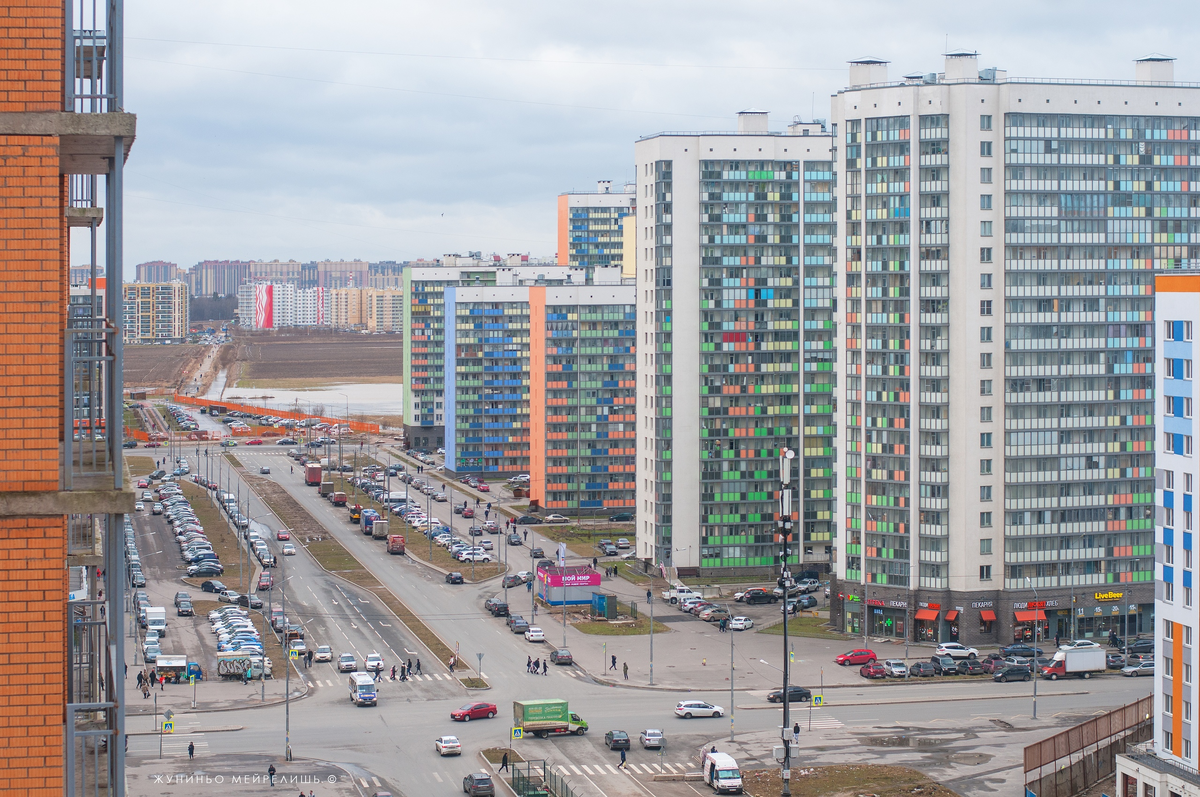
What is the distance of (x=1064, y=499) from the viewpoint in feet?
398

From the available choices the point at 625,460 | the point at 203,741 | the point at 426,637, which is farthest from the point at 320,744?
the point at 625,460

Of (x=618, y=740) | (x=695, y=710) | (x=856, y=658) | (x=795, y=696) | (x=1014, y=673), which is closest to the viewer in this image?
(x=618, y=740)

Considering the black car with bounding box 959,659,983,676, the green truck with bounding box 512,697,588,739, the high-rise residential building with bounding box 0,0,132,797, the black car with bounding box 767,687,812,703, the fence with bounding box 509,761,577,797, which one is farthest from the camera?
the black car with bounding box 959,659,983,676

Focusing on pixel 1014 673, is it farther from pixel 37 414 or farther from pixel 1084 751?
pixel 37 414

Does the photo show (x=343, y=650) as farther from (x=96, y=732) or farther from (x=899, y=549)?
(x=96, y=732)

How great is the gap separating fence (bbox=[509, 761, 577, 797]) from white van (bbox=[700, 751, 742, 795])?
7915 mm

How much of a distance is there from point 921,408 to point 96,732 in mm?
107991

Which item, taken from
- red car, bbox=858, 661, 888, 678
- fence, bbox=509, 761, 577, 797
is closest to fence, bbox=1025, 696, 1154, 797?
red car, bbox=858, 661, 888, 678

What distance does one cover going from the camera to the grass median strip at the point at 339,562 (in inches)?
4813

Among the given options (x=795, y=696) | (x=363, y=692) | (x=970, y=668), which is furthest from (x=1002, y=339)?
(x=363, y=692)

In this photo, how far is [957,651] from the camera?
11438cm

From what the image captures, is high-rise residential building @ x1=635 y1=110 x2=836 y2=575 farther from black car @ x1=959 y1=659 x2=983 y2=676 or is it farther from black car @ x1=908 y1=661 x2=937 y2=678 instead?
black car @ x1=908 y1=661 x2=937 y2=678

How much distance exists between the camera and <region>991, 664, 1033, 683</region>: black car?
358 ft

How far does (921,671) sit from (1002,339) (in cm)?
2819
